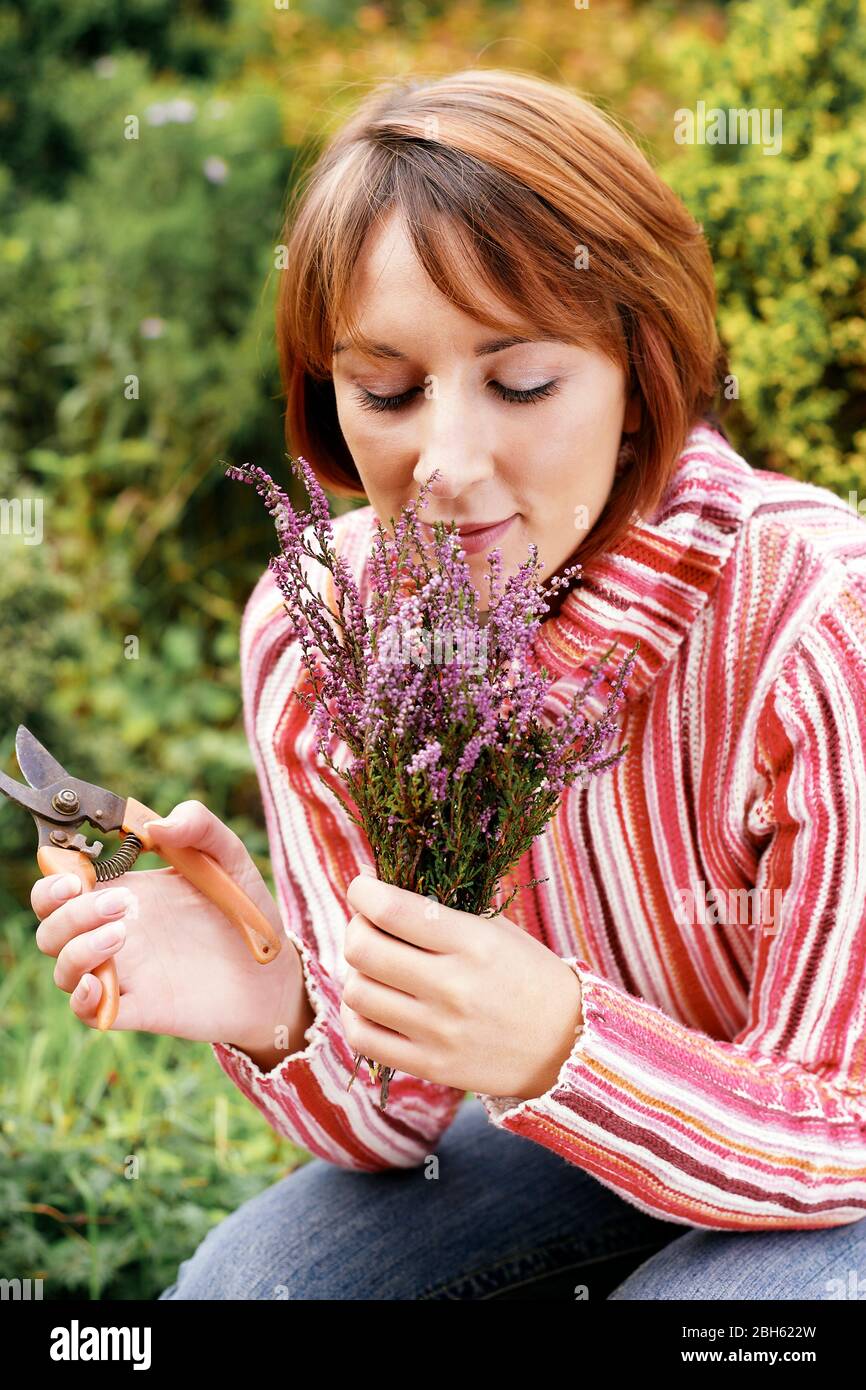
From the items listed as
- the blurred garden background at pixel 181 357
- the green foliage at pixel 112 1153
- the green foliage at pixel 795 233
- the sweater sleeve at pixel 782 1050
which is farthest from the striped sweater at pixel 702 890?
the green foliage at pixel 795 233

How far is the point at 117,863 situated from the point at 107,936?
0.13m

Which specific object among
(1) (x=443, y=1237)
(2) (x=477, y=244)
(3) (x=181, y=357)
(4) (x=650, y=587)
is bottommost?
(1) (x=443, y=1237)

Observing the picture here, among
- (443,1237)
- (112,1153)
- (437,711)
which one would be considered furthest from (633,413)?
(112,1153)

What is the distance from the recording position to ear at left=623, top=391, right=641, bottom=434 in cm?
178

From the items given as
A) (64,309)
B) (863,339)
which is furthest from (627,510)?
(64,309)

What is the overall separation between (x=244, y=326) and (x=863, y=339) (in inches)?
98.2

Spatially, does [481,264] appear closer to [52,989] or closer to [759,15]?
[759,15]

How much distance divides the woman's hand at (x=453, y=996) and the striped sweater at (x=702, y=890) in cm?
4

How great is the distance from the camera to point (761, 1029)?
178 cm

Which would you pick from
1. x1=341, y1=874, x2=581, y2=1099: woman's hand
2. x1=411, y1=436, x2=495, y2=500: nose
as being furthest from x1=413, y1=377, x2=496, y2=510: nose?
x1=341, y1=874, x2=581, y2=1099: woman's hand

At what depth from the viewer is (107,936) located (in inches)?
60.4

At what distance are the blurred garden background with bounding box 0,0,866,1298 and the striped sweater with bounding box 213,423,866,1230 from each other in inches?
25.6

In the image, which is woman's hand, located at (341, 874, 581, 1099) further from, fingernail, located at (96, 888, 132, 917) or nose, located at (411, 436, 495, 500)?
nose, located at (411, 436, 495, 500)

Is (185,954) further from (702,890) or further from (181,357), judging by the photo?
(181,357)
